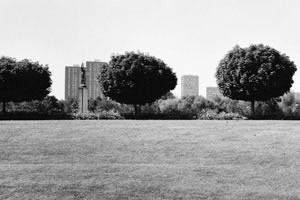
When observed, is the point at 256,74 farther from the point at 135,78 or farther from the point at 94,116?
the point at 94,116

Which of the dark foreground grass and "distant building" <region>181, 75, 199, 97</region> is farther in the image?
"distant building" <region>181, 75, 199, 97</region>

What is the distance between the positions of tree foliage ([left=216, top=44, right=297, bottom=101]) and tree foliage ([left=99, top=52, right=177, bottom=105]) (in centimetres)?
570

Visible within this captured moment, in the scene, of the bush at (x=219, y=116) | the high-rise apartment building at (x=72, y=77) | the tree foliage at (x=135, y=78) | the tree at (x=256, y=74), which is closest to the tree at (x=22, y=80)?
the tree foliage at (x=135, y=78)

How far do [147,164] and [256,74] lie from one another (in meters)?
24.9

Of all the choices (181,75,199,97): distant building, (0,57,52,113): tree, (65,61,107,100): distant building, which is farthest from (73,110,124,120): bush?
(181,75,199,97): distant building

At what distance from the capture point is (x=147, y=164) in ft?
36.9

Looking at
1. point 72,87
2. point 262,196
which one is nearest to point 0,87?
point 262,196

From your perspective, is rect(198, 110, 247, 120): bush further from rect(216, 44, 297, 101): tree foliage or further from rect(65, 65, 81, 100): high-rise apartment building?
rect(65, 65, 81, 100): high-rise apartment building

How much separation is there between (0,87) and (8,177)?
26787 millimetres

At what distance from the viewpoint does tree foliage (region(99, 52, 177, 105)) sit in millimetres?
35062

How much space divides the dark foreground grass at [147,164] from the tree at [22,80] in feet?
59.9

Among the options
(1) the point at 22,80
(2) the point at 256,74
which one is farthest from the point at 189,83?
(1) the point at 22,80

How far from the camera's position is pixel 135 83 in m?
34.9

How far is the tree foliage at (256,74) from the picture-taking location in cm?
3322
